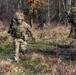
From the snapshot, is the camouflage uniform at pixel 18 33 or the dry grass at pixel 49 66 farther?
the camouflage uniform at pixel 18 33

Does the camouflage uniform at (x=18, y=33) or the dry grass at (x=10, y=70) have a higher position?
the camouflage uniform at (x=18, y=33)

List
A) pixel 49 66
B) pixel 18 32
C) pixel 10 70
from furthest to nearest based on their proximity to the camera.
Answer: pixel 18 32 → pixel 49 66 → pixel 10 70

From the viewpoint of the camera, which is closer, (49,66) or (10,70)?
(10,70)

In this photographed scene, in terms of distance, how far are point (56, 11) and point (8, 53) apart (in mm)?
28309

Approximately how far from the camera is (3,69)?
9664mm

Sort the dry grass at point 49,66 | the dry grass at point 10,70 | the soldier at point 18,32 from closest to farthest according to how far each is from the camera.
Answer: the dry grass at point 49,66 → the dry grass at point 10,70 → the soldier at point 18,32

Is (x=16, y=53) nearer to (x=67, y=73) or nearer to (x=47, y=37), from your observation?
(x=67, y=73)

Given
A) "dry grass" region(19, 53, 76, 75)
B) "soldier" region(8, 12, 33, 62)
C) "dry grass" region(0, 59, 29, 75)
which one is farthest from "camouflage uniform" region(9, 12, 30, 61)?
"dry grass" region(0, 59, 29, 75)

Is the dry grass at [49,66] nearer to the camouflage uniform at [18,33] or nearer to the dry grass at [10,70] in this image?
the dry grass at [10,70]

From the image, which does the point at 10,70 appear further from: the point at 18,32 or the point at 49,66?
the point at 18,32

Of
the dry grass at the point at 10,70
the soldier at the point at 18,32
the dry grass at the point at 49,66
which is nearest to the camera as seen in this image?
the dry grass at the point at 49,66

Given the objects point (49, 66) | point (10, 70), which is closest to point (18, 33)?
point (49, 66)

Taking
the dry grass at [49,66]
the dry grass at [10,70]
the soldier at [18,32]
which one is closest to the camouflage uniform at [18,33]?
the soldier at [18,32]

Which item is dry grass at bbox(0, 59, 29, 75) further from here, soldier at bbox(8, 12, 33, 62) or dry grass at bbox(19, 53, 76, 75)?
soldier at bbox(8, 12, 33, 62)
